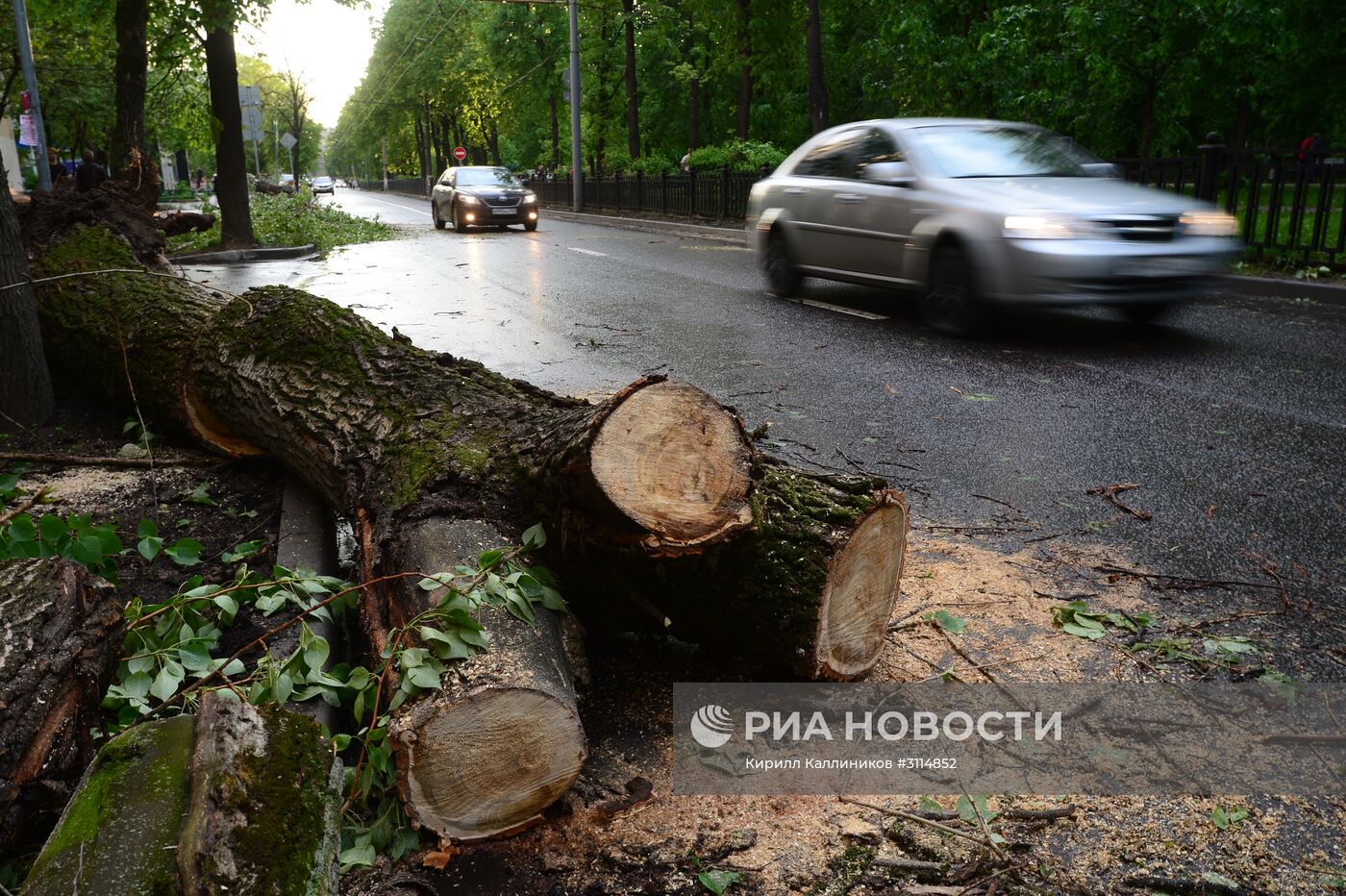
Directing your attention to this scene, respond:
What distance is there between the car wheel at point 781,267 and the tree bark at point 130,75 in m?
10.1

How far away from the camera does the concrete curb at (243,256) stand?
16.5 metres

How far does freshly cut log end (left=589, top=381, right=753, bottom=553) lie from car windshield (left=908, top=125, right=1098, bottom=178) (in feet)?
21.6

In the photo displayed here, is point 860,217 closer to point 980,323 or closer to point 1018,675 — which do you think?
point 980,323

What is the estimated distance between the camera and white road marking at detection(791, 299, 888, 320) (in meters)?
9.48

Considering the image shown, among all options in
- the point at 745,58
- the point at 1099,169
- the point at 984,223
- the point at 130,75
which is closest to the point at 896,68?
the point at 745,58

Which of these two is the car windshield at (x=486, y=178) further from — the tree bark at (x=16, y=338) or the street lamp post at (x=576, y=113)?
the tree bark at (x=16, y=338)

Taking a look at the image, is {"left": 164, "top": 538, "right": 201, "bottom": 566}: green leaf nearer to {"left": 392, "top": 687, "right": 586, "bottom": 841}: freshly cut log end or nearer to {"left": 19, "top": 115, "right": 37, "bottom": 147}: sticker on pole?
{"left": 392, "top": 687, "right": 586, "bottom": 841}: freshly cut log end

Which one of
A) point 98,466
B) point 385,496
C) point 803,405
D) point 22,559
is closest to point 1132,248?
point 803,405

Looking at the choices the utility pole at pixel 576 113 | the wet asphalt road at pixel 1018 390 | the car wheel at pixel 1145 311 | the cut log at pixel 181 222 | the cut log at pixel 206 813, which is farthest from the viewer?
the utility pole at pixel 576 113

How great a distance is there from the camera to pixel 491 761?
2.31 meters

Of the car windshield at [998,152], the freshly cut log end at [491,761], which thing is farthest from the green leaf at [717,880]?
the car windshield at [998,152]

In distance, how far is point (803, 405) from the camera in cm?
622

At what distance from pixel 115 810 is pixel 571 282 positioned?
11.2m

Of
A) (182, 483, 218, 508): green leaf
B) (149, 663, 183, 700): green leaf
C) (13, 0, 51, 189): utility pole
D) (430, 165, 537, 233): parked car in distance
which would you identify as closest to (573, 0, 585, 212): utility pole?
(430, 165, 537, 233): parked car in distance
